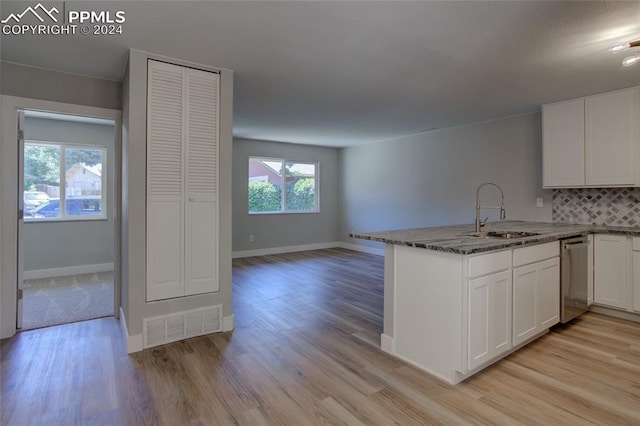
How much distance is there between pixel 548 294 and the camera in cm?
292

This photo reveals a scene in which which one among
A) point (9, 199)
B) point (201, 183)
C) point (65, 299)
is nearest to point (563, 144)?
point (201, 183)

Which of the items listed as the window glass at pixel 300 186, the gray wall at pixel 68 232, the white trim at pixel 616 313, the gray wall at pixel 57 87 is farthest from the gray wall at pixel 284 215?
the white trim at pixel 616 313

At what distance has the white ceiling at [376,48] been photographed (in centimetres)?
209

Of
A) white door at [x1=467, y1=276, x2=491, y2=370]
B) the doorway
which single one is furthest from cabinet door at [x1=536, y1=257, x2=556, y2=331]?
the doorway

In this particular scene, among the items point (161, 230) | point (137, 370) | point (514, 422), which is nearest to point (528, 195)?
point (514, 422)

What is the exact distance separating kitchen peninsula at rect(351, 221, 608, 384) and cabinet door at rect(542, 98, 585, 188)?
1.50m

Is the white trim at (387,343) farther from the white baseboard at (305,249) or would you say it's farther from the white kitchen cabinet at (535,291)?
the white baseboard at (305,249)

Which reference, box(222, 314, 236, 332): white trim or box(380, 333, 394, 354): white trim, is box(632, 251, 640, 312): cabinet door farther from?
box(222, 314, 236, 332): white trim

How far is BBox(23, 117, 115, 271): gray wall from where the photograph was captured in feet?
16.8

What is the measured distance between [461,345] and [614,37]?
7.97 feet

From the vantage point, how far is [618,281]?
3.45 metres

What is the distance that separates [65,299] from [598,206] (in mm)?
6548

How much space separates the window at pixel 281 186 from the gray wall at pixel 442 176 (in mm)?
810

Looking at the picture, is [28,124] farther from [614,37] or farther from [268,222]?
[614,37]
